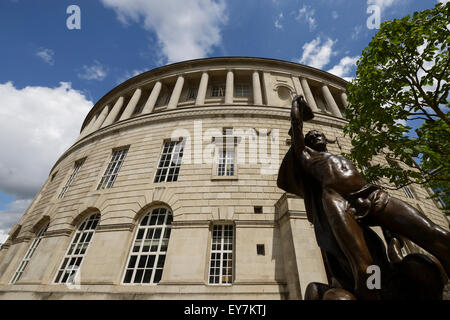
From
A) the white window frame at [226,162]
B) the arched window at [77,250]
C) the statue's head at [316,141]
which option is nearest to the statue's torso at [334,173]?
the statue's head at [316,141]

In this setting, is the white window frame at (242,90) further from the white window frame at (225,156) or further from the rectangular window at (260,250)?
the rectangular window at (260,250)

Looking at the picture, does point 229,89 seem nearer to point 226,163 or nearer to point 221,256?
point 226,163

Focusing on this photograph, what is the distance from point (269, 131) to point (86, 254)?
38.3 ft

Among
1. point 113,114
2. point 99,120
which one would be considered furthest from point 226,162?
point 99,120

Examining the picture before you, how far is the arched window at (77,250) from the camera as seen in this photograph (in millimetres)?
9289

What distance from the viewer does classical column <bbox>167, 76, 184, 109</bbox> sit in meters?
15.7

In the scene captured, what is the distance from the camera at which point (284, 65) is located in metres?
18.5

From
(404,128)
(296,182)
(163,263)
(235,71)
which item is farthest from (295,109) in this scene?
(235,71)

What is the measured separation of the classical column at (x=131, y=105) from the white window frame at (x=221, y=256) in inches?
497

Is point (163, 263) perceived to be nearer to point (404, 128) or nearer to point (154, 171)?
point (154, 171)

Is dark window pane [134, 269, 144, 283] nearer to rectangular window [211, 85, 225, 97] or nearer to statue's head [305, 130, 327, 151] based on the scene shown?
statue's head [305, 130, 327, 151]

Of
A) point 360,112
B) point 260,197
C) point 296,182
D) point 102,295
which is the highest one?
point 360,112

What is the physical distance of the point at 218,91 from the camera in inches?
717

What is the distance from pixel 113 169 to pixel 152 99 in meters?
7.33
